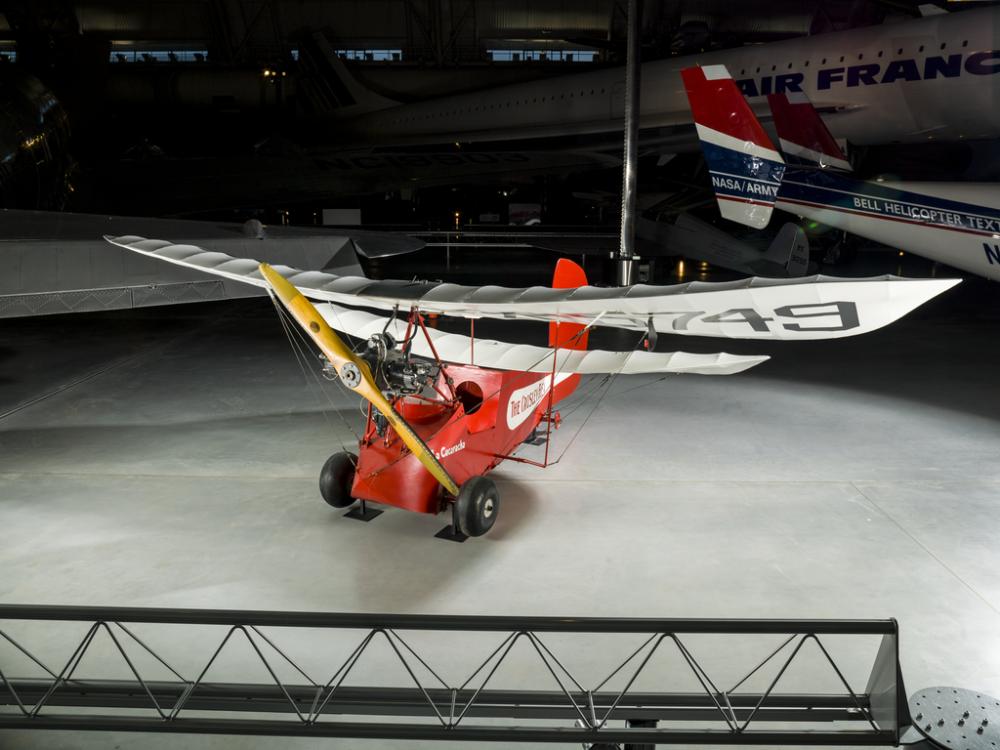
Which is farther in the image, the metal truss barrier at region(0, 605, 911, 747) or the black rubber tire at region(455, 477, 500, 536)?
the black rubber tire at region(455, 477, 500, 536)

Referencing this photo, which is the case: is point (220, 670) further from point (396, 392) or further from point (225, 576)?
point (396, 392)

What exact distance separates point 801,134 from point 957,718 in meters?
15.4

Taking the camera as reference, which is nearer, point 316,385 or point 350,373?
point 350,373

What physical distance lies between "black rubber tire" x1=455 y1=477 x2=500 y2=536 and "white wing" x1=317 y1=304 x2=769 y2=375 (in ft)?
4.53

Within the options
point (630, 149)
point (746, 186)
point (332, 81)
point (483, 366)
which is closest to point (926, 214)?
point (746, 186)

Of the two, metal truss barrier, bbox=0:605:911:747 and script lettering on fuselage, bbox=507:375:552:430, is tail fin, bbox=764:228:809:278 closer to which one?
script lettering on fuselage, bbox=507:375:552:430

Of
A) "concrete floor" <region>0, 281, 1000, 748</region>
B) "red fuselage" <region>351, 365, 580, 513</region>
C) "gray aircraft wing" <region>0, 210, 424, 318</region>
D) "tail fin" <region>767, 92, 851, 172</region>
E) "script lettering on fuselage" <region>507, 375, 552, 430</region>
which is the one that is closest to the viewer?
"concrete floor" <region>0, 281, 1000, 748</region>

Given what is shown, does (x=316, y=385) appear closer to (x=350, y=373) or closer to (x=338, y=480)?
(x=338, y=480)

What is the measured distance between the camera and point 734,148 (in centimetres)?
1561

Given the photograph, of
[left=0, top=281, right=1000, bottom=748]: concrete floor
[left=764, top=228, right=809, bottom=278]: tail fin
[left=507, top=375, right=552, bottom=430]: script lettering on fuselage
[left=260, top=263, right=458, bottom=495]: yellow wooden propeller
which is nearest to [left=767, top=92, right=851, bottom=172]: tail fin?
[left=764, top=228, right=809, bottom=278]: tail fin

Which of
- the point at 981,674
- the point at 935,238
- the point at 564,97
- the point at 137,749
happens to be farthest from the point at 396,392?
the point at 564,97

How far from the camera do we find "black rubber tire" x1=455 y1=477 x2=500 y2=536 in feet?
20.5

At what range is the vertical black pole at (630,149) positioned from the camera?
43.1 ft

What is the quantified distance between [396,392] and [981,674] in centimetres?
430
